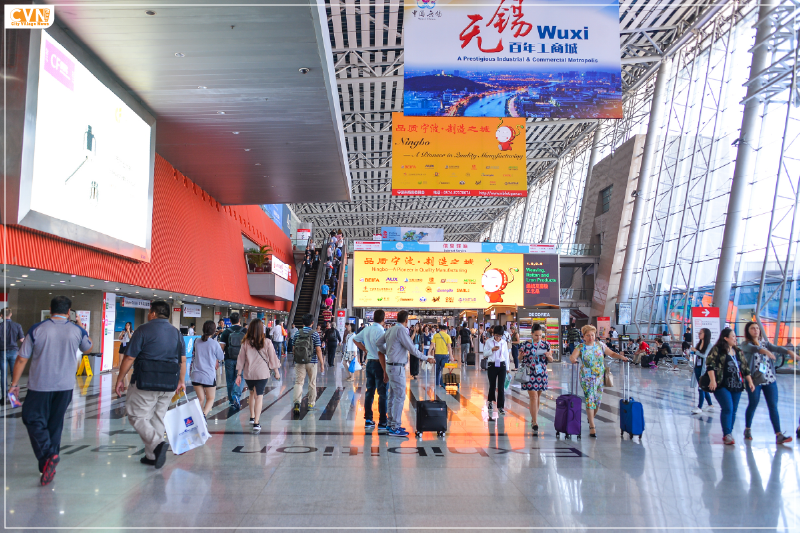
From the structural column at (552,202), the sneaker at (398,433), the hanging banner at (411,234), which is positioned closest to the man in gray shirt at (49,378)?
the sneaker at (398,433)

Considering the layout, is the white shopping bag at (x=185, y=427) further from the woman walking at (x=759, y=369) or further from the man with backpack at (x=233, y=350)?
the woman walking at (x=759, y=369)

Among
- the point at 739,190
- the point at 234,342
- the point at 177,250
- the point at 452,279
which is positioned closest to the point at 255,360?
the point at 234,342

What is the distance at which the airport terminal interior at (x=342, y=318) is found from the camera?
4.69 metres

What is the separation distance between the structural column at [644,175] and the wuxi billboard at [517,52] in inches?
758

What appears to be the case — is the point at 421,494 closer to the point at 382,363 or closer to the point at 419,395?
the point at 382,363

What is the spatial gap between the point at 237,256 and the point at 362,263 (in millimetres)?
5896

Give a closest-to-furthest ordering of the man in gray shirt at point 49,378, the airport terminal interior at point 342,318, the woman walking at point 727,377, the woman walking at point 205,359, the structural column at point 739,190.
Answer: the airport terminal interior at point 342,318 < the man in gray shirt at point 49,378 < the woman walking at point 727,377 < the woman walking at point 205,359 < the structural column at point 739,190

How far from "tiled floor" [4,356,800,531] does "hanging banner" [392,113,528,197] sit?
601cm

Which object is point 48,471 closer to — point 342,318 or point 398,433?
point 398,433

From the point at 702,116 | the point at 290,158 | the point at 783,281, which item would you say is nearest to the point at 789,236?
the point at 783,281

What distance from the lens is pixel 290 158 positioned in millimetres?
15281

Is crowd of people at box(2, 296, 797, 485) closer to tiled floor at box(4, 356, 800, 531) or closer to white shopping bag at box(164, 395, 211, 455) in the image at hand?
white shopping bag at box(164, 395, 211, 455)

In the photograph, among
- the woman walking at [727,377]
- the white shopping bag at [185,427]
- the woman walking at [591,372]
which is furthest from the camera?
the woman walking at [591,372]

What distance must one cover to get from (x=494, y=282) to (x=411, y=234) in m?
7.30
